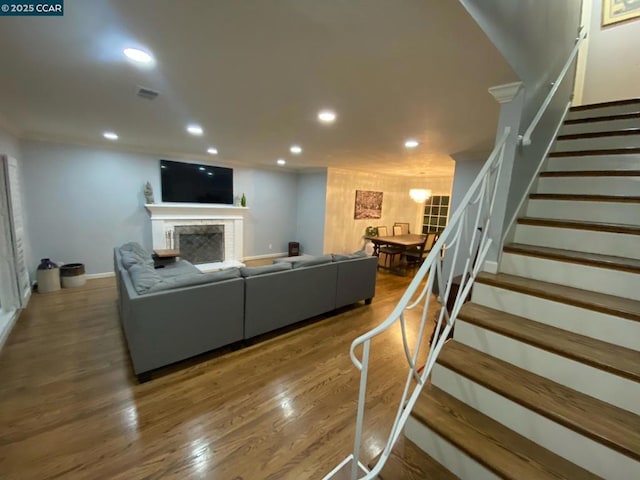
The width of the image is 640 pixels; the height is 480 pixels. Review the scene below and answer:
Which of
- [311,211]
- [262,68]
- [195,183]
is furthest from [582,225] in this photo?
[195,183]

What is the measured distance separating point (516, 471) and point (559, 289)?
98cm

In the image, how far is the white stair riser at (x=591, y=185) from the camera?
5.99ft

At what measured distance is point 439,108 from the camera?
222 centimetres

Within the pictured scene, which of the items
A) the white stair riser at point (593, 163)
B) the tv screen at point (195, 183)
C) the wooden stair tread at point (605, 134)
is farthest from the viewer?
the tv screen at point (195, 183)

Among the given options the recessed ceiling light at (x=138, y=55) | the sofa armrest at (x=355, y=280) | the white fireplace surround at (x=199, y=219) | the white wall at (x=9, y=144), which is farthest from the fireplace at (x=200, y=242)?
the recessed ceiling light at (x=138, y=55)

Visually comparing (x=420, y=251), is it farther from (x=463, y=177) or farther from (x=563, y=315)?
(x=563, y=315)

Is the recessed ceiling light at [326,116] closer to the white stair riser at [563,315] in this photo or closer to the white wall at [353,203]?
the white stair riser at [563,315]

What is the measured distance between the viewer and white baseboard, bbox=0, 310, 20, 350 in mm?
2721

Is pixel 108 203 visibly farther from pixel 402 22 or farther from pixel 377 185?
pixel 377 185

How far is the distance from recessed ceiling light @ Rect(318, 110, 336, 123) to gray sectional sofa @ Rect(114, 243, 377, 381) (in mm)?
1580

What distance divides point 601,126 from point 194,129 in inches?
165

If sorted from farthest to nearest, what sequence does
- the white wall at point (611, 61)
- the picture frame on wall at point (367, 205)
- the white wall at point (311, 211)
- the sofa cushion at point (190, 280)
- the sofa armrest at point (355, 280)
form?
the picture frame on wall at point (367, 205)
the white wall at point (311, 211)
the sofa armrest at point (355, 280)
the white wall at point (611, 61)
the sofa cushion at point (190, 280)

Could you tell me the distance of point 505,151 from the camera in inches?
67.2

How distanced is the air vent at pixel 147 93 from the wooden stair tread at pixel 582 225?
117 inches
